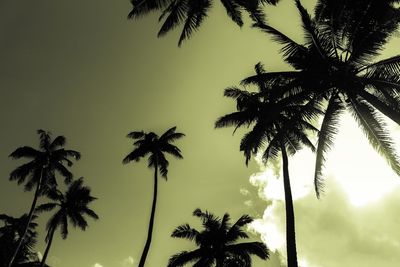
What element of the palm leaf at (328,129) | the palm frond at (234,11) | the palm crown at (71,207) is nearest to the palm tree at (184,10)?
the palm frond at (234,11)

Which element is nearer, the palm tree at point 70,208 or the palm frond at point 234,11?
the palm frond at point 234,11

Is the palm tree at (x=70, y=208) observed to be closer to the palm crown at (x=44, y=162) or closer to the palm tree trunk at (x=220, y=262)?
the palm crown at (x=44, y=162)

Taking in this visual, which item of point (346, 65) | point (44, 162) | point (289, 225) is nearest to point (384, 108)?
point (346, 65)

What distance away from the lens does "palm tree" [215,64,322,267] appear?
48.7 feet

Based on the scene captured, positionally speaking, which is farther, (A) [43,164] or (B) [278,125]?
(A) [43,164]

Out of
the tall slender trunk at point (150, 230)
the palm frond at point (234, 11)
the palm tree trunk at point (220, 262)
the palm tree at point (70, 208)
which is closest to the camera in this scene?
the palm frond at point (234, 11)

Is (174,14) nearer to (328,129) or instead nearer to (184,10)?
(184,10)

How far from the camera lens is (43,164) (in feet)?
111

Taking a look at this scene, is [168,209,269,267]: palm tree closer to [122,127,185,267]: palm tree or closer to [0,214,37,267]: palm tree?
[122,127,185,267]: palm tree

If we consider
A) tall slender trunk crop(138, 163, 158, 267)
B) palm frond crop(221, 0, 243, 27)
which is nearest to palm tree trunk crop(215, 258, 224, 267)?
tall slender trunk crop(138, 163, 158, 267)

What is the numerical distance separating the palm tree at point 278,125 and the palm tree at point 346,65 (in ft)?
2.58

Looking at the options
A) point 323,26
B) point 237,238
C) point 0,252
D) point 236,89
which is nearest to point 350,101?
point 323,26

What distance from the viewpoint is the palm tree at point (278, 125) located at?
14.8 m

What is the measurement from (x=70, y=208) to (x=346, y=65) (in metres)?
30.5
